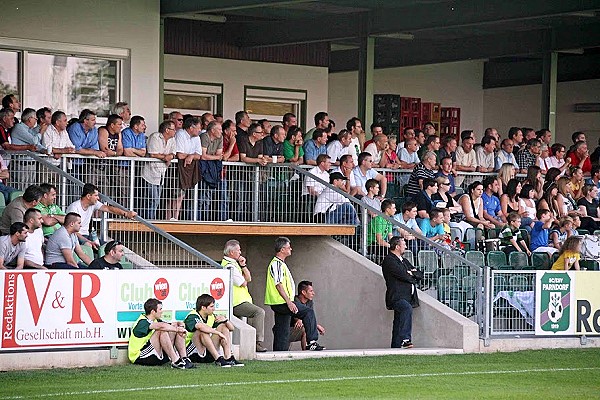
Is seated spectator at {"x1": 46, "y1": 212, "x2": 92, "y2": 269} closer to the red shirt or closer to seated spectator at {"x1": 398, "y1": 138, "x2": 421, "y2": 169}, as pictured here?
seated spectator at {"x1": 398, "y1": 138, "x2": 421, "y2": 169}

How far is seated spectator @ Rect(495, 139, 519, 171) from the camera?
22.6 m

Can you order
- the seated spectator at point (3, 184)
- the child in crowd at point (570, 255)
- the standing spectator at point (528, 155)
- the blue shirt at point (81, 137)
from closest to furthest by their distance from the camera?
1. the seated spectator at point (3, 184)
2. the blue shirt at point (81, 137)
3. the child in crowd at point (570, 255)
4. the standing spectator at point (528, 155)

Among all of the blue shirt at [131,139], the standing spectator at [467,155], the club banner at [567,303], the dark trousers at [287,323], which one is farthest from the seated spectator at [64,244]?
the standing spectator at [467,155]

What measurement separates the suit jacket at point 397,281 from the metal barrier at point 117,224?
259 cm

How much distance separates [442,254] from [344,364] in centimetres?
305

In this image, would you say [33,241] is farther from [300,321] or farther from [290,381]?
[300,321]

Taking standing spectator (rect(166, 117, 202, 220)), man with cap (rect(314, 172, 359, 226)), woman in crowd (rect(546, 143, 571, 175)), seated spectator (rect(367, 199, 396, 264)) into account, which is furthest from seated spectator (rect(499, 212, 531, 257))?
standing spectator (rect(166, 117, 202, 220))

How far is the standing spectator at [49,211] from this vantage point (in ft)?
53.3

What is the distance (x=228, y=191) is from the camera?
1942 cm

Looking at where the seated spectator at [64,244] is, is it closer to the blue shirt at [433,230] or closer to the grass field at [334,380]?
the grass field at [334,380]

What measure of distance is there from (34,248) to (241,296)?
10.5 ft

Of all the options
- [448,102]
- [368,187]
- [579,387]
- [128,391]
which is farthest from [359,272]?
[448,102]

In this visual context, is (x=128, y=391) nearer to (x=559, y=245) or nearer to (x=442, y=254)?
(x=442, y=254)

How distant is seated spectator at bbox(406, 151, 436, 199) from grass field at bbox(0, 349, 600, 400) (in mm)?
4351
